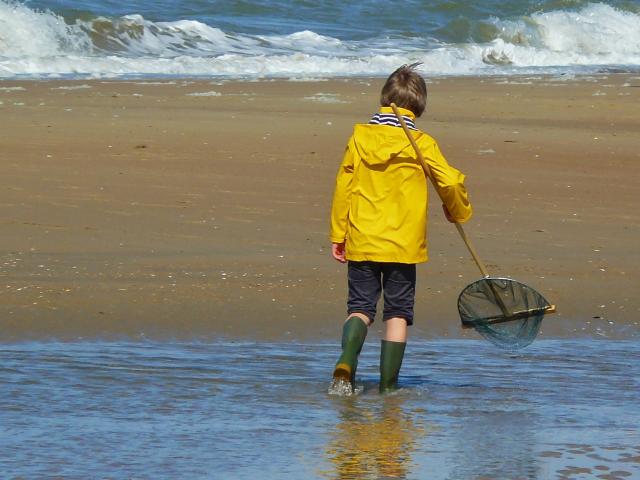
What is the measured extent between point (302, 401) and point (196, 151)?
576 cm

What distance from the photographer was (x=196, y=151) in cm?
1050

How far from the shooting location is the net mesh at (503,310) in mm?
5281

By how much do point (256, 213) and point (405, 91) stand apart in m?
3.45

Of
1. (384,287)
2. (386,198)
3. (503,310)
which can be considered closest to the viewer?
(386,198)

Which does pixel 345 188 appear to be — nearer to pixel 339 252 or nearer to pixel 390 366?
pixel 339 252

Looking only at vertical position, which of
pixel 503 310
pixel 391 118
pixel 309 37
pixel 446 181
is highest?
pixel 391 118

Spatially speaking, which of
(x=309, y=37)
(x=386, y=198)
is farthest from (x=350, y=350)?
(x=309, y=37)

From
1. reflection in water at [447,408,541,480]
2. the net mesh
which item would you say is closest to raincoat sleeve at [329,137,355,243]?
the net mesh

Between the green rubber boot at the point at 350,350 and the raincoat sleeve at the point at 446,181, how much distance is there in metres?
0.56

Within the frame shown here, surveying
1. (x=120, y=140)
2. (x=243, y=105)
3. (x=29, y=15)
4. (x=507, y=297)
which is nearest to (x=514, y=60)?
(x=29, y=15)

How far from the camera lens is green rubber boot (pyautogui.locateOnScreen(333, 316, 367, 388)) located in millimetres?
5027

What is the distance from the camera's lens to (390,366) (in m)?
5.13

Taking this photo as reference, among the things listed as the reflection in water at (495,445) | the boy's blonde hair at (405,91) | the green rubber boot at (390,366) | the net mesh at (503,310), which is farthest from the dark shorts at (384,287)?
the boy's blonde hair at (405,91)

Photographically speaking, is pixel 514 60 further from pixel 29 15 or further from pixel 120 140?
pixel 120 140
